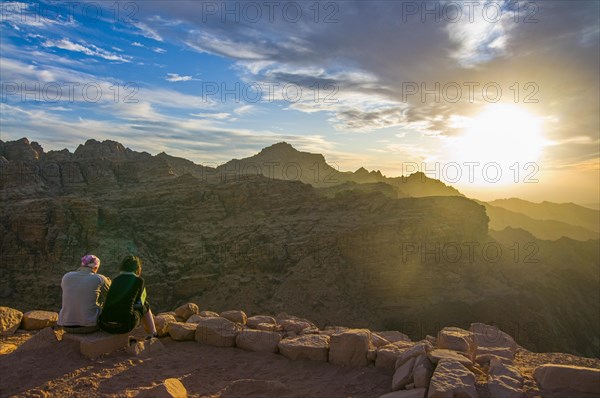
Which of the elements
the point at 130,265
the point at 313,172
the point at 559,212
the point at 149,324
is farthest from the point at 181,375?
the point at 559,212

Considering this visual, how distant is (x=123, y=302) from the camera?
7.00 m

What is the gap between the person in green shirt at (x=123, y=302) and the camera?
22.9ft

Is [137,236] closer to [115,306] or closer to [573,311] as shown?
[115,306]

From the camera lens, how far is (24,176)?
4516 centimetres

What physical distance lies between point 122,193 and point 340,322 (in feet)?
99.4

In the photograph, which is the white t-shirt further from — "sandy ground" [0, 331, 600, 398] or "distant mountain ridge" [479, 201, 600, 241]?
"distant mountain ridge" [479, 201, 600, 241]

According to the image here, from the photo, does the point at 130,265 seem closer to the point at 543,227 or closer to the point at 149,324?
the point at 149,324

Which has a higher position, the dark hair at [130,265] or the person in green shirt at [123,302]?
the dark hair at [130,265]

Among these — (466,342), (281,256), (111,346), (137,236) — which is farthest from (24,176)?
(466,342)

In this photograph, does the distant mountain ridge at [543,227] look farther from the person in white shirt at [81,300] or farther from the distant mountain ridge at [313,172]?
the person in white shirt at [81,300]

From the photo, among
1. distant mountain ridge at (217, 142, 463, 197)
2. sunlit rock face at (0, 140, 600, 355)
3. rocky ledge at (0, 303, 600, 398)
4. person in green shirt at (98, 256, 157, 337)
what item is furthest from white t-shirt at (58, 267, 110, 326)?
distant mountain ridge at (217, 142, 463, 197)

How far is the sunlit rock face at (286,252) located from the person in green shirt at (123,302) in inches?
1044

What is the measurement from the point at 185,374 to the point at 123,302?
1684 mm

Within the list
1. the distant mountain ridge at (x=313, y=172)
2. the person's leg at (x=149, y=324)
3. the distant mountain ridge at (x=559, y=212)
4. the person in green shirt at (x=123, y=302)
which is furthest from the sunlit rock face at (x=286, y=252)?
the distant mountain ridge at (x=559, y=212)
